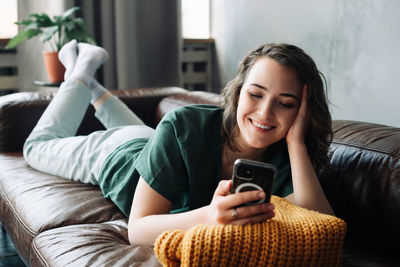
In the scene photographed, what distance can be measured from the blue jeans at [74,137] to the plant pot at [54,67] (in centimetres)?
73

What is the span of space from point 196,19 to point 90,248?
8.78 ft

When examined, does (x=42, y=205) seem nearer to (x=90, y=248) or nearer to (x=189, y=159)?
(x=90, y=248)

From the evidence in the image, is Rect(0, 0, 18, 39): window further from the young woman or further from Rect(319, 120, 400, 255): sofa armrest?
Rect(319, 120, 400, 255): sofa armrest

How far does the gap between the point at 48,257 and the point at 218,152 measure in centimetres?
47

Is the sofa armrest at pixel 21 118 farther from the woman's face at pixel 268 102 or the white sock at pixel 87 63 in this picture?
the woman's face at pixel 268 102

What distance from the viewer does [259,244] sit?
0.74 metres

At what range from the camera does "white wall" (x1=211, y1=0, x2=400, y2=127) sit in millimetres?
1928

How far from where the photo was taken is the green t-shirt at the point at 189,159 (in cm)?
101

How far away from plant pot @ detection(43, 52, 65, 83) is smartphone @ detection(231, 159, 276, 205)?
6.68ft

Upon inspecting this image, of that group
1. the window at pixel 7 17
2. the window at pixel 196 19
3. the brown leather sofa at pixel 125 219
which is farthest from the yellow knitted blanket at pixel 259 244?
the window at pixel 196 19

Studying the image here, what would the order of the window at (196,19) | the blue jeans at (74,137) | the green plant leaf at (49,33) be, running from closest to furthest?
the blue jeans at (74,137) < the green plant leaf at (49,33) < the window at (196,19)

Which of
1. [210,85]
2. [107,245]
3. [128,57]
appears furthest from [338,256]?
[210,85]

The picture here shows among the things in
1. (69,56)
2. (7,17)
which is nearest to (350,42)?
(69,56)

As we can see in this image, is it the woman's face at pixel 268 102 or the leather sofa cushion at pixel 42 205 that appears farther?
the leather sofa cushion at pixel 42 205
